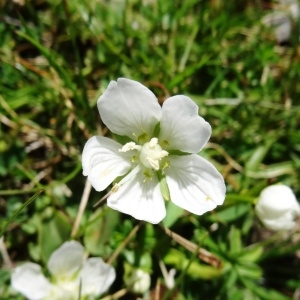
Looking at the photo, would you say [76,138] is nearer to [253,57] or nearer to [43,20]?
[43,20]

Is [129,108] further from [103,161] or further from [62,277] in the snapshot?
[62,277]

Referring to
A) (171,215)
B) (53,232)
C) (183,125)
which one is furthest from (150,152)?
(53,232)

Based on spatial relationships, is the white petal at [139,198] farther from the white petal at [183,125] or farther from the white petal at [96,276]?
the white petal at [96,276]

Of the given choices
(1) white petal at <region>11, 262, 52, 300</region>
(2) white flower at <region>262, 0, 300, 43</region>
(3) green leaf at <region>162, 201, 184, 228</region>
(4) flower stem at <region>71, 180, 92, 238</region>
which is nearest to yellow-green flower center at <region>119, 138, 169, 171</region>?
(3) green leaf at <region>162, 201, 184, 228</region>

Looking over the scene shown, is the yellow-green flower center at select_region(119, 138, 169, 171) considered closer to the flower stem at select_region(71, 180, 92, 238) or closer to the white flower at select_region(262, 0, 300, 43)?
the flower stem at select_region(71, 180, 92, 238)

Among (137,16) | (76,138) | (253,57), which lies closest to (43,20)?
(137,16)
